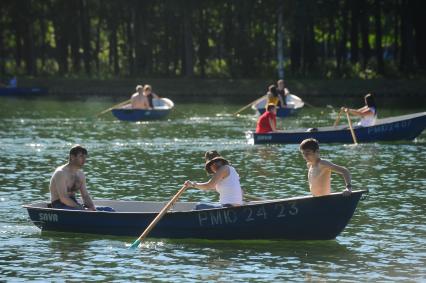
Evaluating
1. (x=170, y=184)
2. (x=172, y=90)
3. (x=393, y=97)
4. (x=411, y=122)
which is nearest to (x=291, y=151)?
(x=411, y=122)

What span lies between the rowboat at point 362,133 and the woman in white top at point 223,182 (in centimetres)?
1913

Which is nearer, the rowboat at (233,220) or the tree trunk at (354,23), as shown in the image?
the rowboat at (233,220)

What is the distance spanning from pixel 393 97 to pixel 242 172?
38488mm

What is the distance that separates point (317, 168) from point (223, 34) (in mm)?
73282

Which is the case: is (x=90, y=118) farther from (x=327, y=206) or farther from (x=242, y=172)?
(x=327, y=206)

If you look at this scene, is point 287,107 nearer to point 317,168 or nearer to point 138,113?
point 138,113

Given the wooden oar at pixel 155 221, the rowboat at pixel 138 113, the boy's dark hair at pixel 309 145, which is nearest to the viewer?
the boy's dark hair at pixel 309 145

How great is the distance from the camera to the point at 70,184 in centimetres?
2198

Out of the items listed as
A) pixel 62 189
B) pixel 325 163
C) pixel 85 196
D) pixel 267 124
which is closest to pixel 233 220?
pixel 325 163

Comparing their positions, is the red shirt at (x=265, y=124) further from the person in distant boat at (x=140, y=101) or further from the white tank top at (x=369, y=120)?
the person in distant boat at (x=140, y=101)

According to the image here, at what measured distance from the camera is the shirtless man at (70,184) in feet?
70.5

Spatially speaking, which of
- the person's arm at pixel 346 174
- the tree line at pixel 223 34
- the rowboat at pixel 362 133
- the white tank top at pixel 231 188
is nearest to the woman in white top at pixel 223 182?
the white tank top at pixel 231 188

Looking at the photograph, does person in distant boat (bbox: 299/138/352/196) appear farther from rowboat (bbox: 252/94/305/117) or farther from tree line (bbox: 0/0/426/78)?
tree line (bbox: 0/0/426/78)

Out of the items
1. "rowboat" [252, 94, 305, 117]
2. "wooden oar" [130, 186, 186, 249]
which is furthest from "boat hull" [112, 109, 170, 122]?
"wooden oar" [130, 186, 186, 249]
